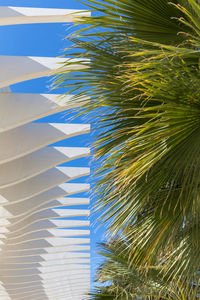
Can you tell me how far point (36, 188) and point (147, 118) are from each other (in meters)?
10.8

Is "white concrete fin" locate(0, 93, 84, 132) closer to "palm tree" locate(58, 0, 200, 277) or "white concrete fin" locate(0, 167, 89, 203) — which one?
"white concrete fin" locate(0, 167, 89, 203)

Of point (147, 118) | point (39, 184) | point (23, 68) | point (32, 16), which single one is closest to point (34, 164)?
point (39, 184)

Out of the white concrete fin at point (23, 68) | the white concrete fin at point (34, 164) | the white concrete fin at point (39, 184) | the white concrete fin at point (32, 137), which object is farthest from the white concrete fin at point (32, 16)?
the white concrete fin at point (39, 184)

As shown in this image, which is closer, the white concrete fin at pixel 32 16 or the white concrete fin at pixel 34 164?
the white concrete fin at pixel 32 16

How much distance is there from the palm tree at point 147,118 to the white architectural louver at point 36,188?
18.1 inches

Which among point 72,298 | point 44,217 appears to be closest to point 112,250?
point 44,217

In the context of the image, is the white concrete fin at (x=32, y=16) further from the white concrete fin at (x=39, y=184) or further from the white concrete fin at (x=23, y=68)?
the white concrete fin at (x=39, y=184)

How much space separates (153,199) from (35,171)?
9003 mm

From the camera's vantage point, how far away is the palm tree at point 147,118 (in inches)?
109

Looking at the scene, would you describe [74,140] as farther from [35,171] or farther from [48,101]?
[48,101]

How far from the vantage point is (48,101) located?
9852mm

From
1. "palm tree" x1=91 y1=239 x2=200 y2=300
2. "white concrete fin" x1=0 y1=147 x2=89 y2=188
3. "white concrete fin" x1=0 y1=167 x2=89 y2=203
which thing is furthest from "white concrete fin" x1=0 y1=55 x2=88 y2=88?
"white concrete fin" x1=0 y1=167 x2=89 y2=203

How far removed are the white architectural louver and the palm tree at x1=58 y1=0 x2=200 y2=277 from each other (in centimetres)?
46

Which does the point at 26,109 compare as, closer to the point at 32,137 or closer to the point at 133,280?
the point at 32,137
